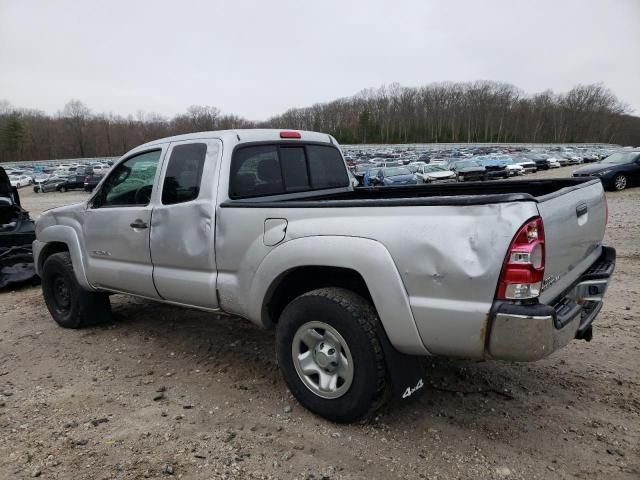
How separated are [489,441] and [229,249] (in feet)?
6.88

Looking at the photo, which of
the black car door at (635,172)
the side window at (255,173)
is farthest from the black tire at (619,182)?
the side window at (255,173)

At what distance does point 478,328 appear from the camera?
96.5 inches

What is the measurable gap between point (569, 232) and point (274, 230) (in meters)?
1.80

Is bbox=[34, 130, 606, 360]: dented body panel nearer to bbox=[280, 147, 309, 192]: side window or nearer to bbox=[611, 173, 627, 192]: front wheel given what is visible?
bbox=[280, 147, 309, 192]: side window

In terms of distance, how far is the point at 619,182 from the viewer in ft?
60.6

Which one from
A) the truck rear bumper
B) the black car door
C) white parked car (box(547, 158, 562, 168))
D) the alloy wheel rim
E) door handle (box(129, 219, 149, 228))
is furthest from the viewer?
white parked car (box(547, 158, 562, 168))

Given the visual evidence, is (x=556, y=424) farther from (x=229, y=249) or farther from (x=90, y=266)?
(x=90, y=266)

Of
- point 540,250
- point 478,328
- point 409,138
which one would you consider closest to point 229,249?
point 478,328

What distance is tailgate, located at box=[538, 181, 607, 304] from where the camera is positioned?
2.58 metres

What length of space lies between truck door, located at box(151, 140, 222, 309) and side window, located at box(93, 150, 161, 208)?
0.26 m

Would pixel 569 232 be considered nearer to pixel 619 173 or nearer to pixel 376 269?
pixel 376 269

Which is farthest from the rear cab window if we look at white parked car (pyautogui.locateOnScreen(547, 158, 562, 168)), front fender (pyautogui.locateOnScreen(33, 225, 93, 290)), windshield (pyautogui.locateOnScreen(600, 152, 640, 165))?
white parked car (pyautogui.locateOnScreen(547, 158, 562, 168))

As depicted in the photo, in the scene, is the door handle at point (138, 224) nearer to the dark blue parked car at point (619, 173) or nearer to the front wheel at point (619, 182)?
the dark blue parked car at point (619, 173)

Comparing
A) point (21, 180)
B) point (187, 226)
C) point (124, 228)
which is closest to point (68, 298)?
point (124, 228)
